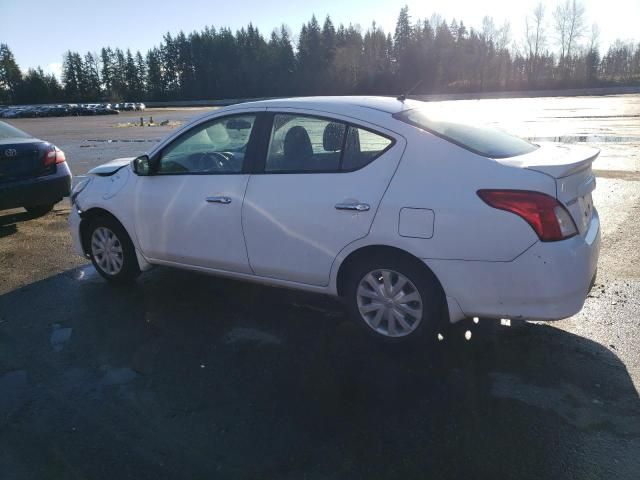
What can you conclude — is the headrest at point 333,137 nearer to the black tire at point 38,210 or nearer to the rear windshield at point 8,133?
the rear windshield at point 8,133

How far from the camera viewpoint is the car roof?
155 inches

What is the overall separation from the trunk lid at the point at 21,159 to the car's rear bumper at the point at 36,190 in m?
0.10

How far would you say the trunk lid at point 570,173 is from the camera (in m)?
3.25

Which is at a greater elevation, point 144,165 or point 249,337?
point 144,165

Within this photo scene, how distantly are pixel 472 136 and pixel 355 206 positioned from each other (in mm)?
991

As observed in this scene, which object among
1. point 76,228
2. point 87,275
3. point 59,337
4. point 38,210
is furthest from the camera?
point 38,210

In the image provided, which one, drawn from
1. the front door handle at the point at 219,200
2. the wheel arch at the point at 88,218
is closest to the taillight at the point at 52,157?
the wheel arch at the point at 88,218

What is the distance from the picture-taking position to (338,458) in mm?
2660

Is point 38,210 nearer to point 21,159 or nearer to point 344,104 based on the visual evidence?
point 21,159

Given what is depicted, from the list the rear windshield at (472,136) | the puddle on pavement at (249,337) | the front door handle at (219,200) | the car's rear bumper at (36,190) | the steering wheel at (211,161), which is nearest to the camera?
the rear windshield at (472,136)

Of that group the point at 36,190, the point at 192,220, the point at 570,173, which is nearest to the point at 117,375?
the point at 192,220

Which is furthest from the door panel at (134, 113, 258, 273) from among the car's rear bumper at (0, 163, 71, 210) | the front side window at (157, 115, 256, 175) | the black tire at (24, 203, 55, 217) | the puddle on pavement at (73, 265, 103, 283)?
the black tire at (24, 203, 55, 217)

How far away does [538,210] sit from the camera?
10.3 ft

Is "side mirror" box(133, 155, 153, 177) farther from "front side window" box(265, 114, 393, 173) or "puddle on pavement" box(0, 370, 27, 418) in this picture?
"puddle on pavement" box(0, 370, 27, 418)
